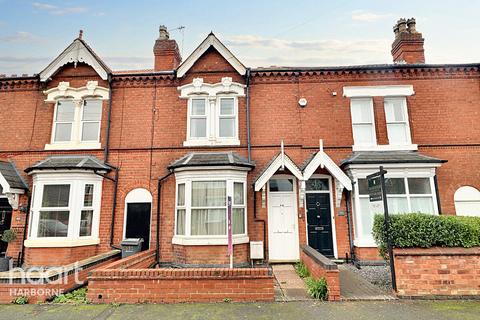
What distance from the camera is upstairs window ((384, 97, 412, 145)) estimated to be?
35.2 feet

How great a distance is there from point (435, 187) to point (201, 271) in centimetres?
856

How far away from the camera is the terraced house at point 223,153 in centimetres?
955

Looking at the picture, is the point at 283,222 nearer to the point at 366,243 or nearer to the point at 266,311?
the point at 366,243

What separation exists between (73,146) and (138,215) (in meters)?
3.65

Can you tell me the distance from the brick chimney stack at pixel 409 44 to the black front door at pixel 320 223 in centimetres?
693

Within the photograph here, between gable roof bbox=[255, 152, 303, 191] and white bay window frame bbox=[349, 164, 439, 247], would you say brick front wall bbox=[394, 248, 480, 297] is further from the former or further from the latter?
gable roof bbox=[255, 152, 303, 191]

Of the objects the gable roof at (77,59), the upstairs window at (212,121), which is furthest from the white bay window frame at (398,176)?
the gable roof at (77,59)

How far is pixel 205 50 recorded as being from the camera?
1108 cm

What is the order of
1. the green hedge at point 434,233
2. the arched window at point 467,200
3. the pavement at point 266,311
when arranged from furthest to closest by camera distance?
the arched window at point 467,200, the green hedge at point 434,233, the pavement at point 266,311

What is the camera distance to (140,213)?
10250 mm

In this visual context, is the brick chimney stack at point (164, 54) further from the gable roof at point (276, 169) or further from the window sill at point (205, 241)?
the window sill at point (205, 241)

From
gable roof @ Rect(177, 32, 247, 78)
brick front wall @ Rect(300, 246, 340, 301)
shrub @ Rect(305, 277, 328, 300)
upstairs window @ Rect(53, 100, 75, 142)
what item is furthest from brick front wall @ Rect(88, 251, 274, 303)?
gable roof @ Rect(177, 32, 247, 78)

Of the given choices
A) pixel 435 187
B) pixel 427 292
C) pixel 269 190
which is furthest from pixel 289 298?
pixel 435 187

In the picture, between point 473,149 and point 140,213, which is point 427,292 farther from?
point 140,213
